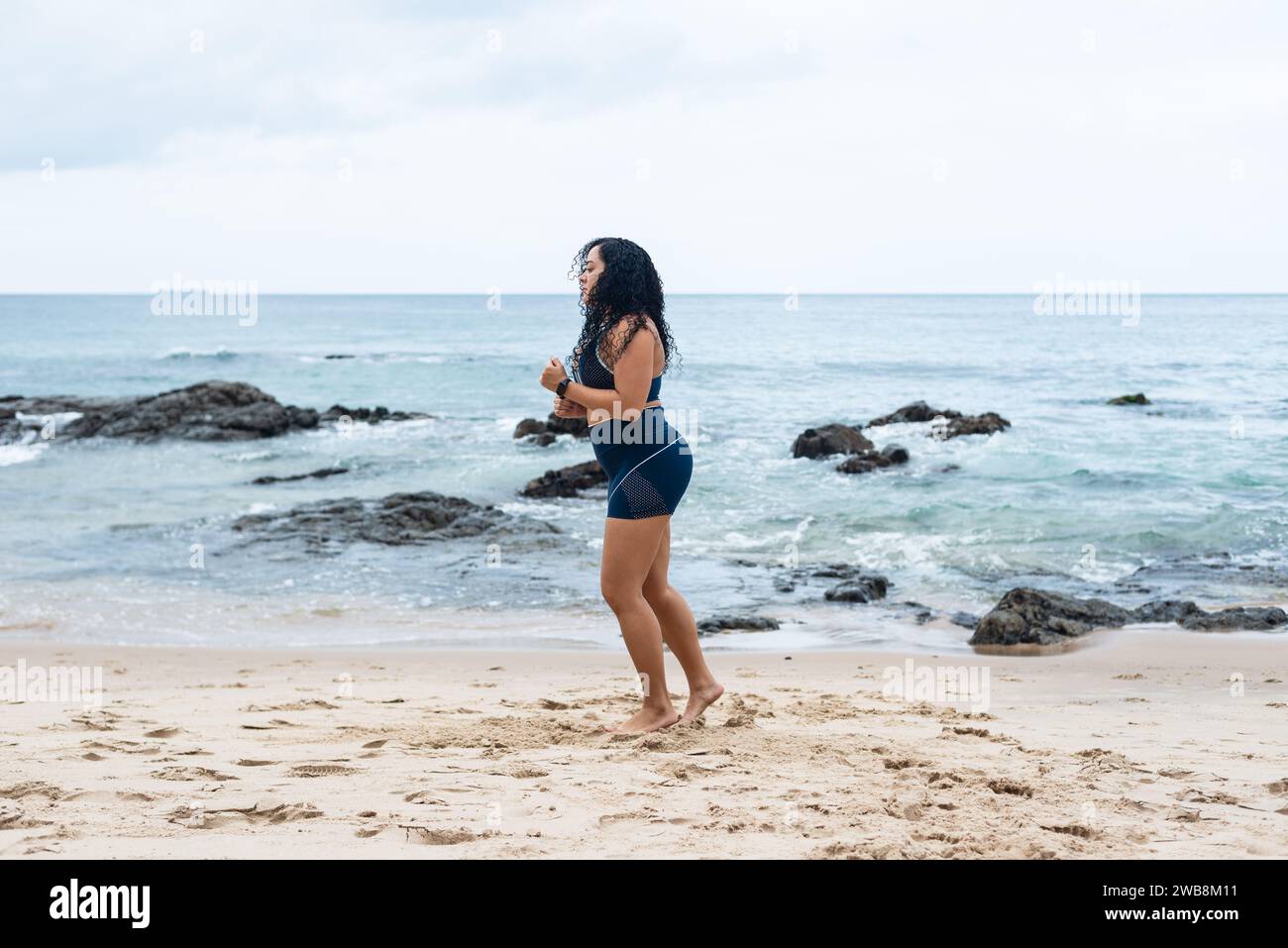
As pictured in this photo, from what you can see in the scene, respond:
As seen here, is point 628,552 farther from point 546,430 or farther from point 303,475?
point 546,430

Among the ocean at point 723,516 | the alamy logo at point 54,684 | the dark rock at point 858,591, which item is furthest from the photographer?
the dark rock at point 858,591

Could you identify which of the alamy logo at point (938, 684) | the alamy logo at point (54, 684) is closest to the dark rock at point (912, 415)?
the alamy logo at point (938, 684)

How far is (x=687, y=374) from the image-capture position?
4078 cm

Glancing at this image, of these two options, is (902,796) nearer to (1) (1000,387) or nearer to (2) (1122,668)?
(2) (1122,668)

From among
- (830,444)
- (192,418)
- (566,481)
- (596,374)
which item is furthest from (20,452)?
(596,374)

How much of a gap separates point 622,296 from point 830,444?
50.3 ft

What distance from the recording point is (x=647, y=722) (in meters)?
4.77

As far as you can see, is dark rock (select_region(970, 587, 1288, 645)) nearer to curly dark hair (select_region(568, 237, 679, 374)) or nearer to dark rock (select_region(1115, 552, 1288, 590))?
dark rock (select_region(1115, 552, 1288, 590))

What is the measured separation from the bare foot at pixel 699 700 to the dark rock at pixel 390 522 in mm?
8085

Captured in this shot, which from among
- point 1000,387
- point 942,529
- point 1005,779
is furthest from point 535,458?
point 1000,387

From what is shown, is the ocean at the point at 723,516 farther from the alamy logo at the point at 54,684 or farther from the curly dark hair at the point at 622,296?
the curly dark hair at the point at 622,296

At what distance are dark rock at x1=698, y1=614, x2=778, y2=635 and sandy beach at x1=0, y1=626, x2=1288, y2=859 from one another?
6.13ft

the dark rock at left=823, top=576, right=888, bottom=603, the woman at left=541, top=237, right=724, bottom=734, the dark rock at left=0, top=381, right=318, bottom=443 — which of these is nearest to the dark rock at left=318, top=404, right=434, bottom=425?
the dark rock at left=0, top=381, right=318, bottom=443
